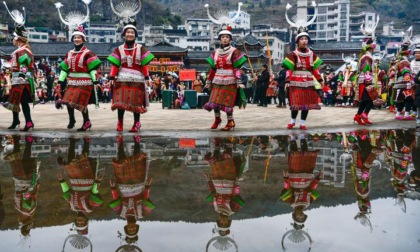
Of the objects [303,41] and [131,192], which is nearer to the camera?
[131,192]

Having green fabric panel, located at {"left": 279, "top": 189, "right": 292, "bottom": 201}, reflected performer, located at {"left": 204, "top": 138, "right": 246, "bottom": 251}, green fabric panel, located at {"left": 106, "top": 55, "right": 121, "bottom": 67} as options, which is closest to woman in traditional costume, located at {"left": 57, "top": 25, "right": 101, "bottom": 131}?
green fabric panel, located at {"left": 106, "top": 55, "right": 121, "bottom": 67}

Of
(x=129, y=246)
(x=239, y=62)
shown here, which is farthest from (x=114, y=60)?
(x=129, y=246)

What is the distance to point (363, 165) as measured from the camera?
20.6 feet

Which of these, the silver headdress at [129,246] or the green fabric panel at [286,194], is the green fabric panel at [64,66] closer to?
the green fabric panel at [286,194]

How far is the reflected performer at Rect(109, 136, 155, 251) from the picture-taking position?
379 cm

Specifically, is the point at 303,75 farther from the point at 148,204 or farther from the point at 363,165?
the point at 148,204

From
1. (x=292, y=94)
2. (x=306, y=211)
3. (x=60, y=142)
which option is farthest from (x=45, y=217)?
Result: (x=292, y=94)

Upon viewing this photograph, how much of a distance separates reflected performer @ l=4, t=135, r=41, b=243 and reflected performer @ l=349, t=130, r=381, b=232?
8.38 ft

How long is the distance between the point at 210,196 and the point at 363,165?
96.0 inches

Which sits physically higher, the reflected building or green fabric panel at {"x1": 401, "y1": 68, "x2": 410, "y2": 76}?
green fabric panel at {"x1": 401, "y1": 68, "x2": 410, "y2": 76}

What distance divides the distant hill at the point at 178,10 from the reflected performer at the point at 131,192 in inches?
4116

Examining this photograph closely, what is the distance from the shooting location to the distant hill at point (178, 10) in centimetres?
11619

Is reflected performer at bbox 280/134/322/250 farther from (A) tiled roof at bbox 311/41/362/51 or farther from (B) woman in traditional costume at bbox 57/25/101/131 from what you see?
(A) tiled roof at bbox 311/41/362/51

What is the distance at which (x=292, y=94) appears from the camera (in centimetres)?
1032
